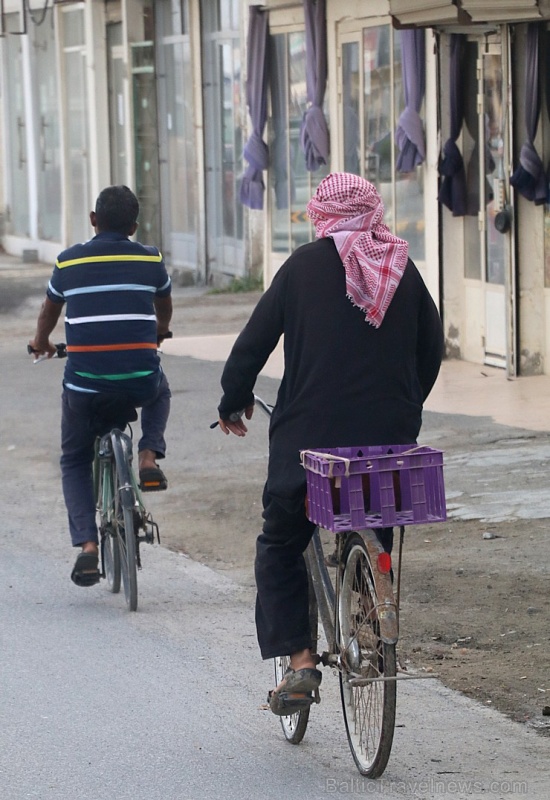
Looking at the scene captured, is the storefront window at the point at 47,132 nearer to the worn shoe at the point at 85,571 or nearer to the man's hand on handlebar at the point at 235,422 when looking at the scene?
the worn shoe at the point at 85,571

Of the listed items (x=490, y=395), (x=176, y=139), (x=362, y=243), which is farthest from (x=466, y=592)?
(x=176, y=139)

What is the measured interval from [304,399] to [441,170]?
870 cm

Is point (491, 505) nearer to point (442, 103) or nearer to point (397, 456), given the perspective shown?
point (397, 456)

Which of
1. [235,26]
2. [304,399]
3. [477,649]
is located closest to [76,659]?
[477,649]

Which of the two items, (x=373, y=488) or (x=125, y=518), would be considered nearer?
(x=373, y=488)

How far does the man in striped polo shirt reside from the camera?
6898mm

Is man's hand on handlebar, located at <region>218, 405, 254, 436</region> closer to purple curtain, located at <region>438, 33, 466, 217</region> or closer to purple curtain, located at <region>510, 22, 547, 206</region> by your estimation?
purple curtain, located at <region>510, 22, 547, 206</region>

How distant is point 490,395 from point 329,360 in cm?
744

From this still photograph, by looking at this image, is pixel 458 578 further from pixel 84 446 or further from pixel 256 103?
pixel 256 103

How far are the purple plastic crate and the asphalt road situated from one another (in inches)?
32.0

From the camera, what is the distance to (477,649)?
20.1ft

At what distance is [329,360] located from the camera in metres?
4.75

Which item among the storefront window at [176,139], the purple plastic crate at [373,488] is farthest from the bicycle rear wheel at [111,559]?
the storefront window at [176,139]

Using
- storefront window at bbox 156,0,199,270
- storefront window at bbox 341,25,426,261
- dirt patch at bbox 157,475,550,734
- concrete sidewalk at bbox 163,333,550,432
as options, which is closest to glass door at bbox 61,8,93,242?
storefront window at bbox 156,0,199,270
